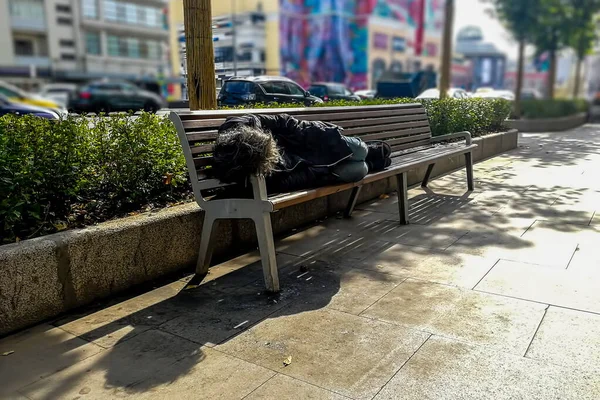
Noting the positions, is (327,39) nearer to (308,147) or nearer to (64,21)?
(64,21)

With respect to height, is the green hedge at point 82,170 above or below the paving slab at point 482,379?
above

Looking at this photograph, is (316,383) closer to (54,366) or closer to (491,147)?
(54,366)

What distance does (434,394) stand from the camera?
241 centimetres

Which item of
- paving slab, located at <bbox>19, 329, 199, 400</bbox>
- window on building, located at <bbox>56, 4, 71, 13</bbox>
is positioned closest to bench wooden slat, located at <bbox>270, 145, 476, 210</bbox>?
paving slab, located at <bbox>19, 329, 199, 400</bbox>

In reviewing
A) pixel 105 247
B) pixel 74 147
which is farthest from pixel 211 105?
pixel 105 247

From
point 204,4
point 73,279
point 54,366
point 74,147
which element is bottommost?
point 54,366

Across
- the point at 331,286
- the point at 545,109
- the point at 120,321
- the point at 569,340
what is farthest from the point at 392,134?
the point at 545,109

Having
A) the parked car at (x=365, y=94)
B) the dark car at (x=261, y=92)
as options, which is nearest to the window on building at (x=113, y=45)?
the parked car at (x=365, y=94)

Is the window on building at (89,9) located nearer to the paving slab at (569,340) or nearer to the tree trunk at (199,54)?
the tree trunk at (199,54)

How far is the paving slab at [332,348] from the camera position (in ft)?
8.41

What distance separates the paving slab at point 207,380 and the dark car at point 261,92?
760cm

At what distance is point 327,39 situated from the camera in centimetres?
6456

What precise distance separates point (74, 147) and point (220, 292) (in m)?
1.50

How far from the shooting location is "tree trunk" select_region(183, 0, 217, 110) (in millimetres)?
5113
